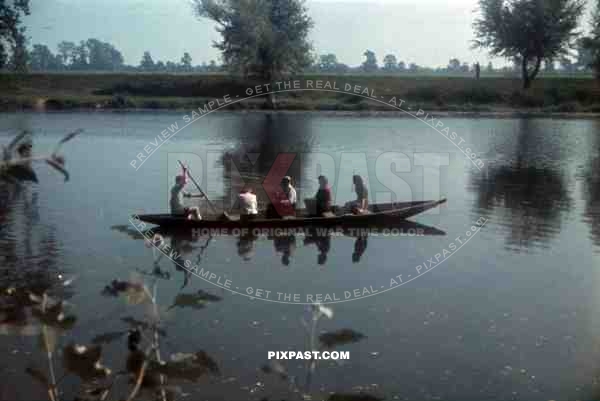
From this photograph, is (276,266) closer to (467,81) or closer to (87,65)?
(467,81)

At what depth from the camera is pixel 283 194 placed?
14.6m

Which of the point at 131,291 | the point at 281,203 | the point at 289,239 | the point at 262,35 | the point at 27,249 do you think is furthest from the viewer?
the point at 262,35

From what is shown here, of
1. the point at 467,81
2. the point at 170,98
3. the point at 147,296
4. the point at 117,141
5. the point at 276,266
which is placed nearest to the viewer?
the point at 147,296

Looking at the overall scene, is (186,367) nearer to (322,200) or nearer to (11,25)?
(11,25)

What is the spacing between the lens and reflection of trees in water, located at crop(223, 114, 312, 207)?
21594 millimetres

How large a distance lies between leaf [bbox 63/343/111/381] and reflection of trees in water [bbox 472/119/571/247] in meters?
12.8

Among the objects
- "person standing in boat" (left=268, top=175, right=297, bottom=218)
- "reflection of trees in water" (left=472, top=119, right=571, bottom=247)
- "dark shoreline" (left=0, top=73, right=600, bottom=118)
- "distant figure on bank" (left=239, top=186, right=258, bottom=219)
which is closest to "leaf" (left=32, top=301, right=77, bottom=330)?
"distant figure on bank" (left=239, top=186, right=258, bottom=219)

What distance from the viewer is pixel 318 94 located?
5731cm

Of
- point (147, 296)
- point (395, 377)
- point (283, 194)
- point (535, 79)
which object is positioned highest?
point (535, 79)

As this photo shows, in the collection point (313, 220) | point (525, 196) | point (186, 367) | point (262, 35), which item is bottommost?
point (525, 196)

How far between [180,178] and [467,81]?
54.0 metres

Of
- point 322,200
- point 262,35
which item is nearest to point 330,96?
point 262,35

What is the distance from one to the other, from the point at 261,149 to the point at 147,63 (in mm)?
66688

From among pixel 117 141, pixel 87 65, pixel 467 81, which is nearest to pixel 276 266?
pixel 117 141
